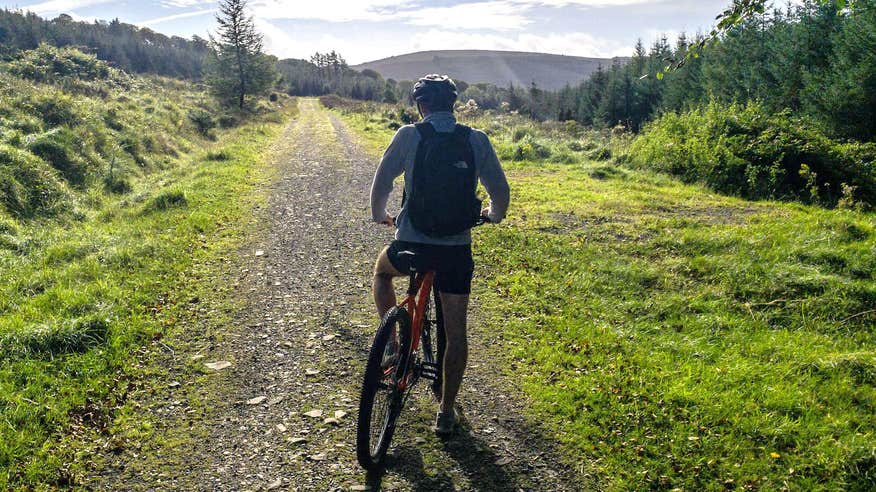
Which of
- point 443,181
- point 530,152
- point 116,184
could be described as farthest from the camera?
point 530,152

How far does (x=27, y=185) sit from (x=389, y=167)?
1119 cm

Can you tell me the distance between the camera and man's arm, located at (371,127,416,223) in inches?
134

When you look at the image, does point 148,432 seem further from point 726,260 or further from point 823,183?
point 823,183

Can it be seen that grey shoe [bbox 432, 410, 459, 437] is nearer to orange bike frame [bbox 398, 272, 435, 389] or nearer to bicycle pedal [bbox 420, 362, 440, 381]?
bicycle pedal [bbox 420, 362, 440, 381]

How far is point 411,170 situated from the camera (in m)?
3.39

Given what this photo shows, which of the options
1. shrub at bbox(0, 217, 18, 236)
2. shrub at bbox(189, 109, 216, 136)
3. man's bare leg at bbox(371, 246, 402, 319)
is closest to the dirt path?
man's bare leg at bbox(371, 246, 402, 319)

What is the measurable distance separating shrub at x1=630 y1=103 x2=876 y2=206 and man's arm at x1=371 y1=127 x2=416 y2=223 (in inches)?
460

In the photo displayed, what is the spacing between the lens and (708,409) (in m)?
4.38

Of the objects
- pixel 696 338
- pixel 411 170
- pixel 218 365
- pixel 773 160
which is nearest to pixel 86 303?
pixel 218 365

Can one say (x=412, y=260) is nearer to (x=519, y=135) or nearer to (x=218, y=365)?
(x=218, y=365)

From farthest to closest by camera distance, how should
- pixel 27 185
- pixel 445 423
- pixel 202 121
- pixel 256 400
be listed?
pixel 202 121, pixel 27 185, pixel 256 400, pixel 445 423

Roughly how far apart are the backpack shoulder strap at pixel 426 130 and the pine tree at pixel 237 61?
43526 mm

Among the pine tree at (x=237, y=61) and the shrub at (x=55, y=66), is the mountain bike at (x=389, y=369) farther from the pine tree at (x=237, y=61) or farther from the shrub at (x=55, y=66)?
the pine tree at (x=237, y=61)

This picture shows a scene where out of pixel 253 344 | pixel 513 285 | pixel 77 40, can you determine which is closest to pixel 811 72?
pixel 513 285
